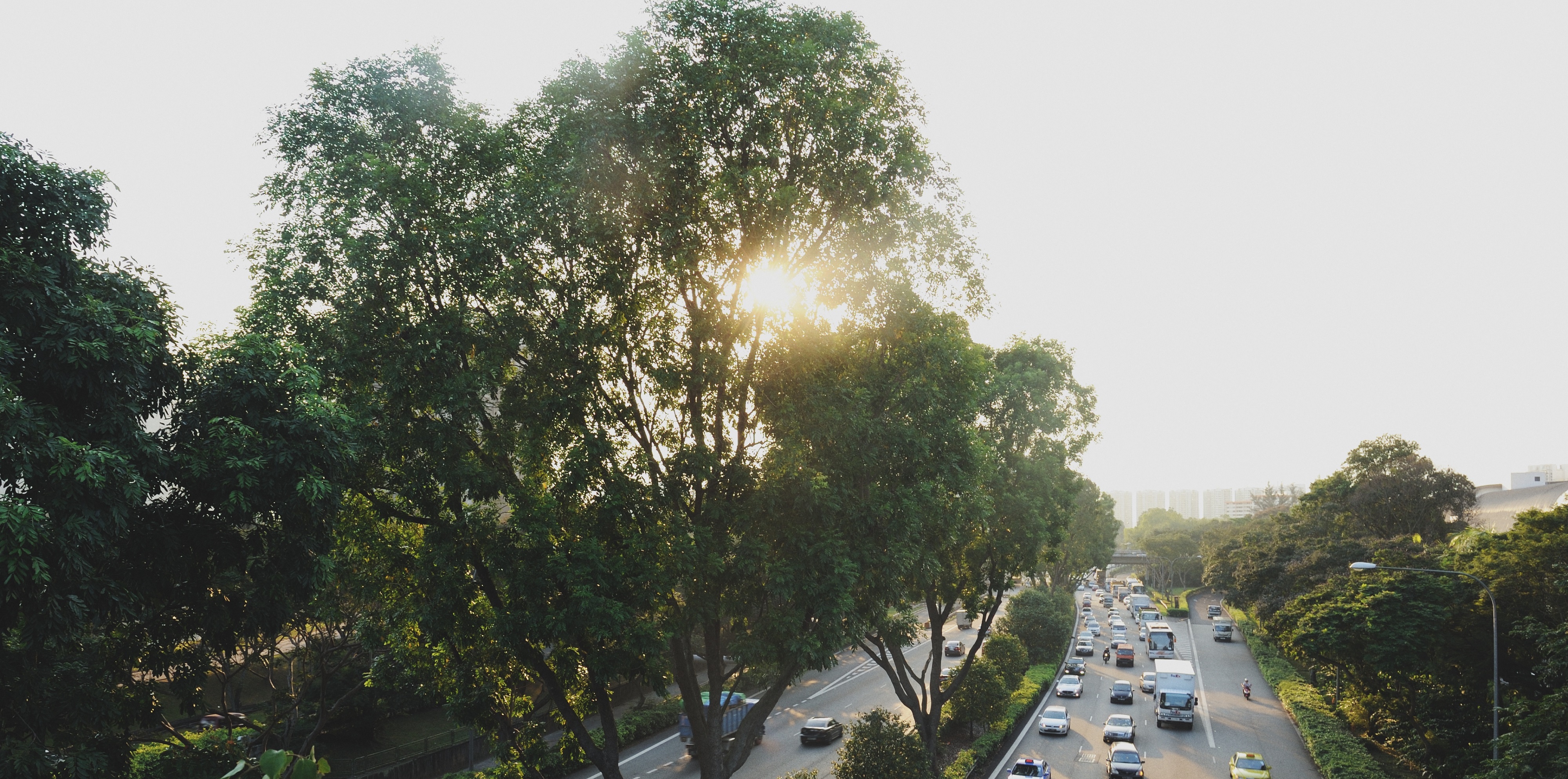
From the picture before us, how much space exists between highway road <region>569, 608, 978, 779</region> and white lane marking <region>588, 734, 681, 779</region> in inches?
1.5

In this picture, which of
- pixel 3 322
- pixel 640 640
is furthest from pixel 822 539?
pixel 3 322

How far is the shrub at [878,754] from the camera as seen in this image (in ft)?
72.3

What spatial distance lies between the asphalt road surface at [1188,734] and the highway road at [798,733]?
23.1 feet

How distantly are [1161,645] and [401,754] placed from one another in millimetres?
48114

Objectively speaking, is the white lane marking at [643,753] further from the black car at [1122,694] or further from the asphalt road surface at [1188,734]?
the black car at [1122,694]

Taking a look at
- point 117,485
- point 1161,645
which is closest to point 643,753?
point 117,485

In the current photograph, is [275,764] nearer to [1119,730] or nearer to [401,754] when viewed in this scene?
[401,754]

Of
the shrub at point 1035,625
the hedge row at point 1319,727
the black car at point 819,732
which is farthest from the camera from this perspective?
the shrub at point 1035,625

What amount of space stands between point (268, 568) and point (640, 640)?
17.3ft

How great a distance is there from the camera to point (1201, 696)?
44.4 meters

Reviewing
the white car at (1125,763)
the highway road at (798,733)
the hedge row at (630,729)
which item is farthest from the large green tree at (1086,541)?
the hedge row at (630,729)

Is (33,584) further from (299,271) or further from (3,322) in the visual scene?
(299,271)

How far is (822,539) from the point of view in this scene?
1380 centimetres

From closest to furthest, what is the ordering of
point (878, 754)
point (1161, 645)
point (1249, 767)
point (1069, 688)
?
1. point (878, 754)
2. point (1249, 767)
3. point (1069, 688)
4. point (1161, 645)
